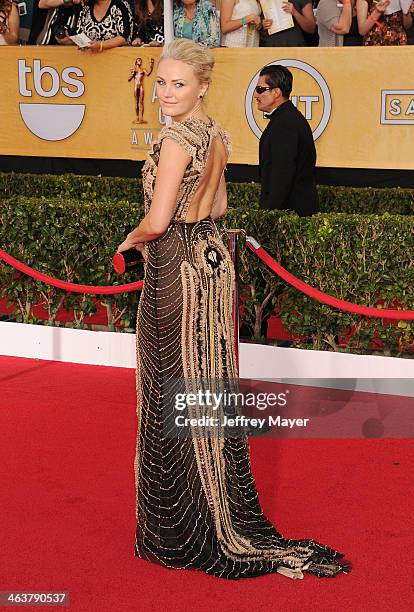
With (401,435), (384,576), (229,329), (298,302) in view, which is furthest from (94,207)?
(384,576)

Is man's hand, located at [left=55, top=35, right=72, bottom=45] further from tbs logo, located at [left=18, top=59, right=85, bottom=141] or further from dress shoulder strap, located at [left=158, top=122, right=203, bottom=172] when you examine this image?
dress shoulder strap, located at [left=158, top=122, right=203, bottom=172]

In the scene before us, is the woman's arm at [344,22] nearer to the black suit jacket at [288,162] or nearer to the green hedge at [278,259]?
the black suit jacket at [288,162]

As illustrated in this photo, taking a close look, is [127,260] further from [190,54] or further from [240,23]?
[240,23]

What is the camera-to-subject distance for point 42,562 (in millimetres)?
4949

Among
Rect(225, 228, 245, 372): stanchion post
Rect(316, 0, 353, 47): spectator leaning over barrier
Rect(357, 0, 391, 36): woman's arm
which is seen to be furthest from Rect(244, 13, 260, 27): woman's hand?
Rect(225, 228, 245, 372): stanchion post

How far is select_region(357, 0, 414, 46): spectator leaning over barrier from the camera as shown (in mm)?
10242

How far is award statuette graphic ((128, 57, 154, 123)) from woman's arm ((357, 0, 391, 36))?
2.17m

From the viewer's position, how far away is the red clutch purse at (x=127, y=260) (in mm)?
4895

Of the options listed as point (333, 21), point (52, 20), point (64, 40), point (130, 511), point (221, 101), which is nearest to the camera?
point (130, 511)

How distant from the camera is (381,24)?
10.4 metres

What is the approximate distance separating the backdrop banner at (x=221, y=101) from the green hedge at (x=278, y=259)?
290 cm

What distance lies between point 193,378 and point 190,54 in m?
1.40

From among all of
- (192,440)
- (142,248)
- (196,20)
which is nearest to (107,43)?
(196,20)

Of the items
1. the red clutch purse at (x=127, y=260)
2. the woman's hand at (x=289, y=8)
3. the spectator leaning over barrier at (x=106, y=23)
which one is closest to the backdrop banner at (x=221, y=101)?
the spectator leaning over barrier at (x=106, y=23)
